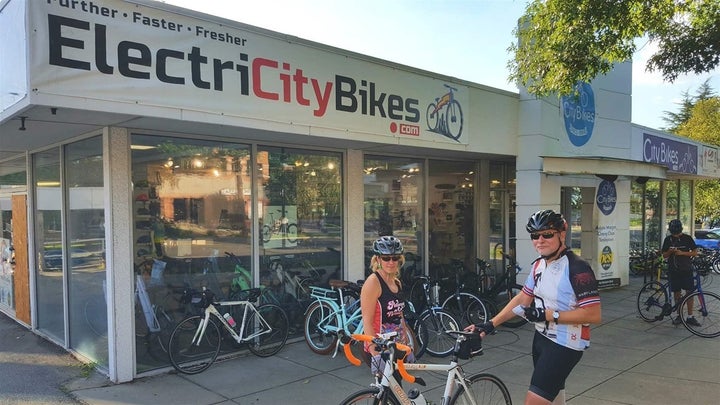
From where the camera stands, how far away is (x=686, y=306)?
757 centimetres

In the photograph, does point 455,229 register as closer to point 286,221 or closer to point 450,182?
point 450,182

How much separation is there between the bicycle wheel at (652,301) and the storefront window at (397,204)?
3.67 meters

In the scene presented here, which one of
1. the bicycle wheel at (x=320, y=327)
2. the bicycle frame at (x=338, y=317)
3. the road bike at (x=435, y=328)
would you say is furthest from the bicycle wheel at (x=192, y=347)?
the road bike at (x=435, y=328)

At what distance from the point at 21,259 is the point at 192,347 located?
4.30 metres

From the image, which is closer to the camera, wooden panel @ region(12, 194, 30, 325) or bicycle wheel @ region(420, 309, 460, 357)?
bicycle wheel @ region(420, 309, 460, 357)

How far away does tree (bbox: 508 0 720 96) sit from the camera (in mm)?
6277

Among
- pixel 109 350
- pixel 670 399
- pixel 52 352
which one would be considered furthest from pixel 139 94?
pixel 670 399

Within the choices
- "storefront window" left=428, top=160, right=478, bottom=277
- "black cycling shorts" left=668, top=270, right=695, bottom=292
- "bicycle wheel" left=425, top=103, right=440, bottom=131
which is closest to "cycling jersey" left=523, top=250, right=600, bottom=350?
"bicycle wheel" left=425, top=103, right=440, bottom=131

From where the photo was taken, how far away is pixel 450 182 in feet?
31.9

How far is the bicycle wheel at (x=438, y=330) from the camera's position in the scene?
20.8ft

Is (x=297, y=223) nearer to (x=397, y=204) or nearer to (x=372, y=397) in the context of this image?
(x=397, y=204)

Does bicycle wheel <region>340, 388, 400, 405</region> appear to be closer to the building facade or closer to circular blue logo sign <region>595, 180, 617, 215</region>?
the building facade

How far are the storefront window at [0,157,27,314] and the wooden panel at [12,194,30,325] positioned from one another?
0.67 feet

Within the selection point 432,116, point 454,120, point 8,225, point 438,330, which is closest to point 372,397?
point 438,330
